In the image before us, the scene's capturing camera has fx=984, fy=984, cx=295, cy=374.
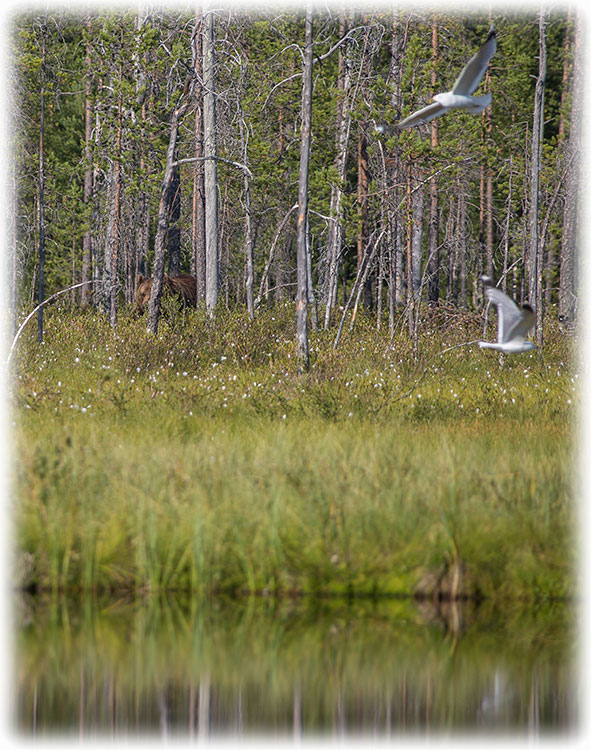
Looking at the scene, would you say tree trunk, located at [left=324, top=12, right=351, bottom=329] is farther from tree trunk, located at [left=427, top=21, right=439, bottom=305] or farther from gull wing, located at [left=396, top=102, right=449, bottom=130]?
gull wing, located at [left=396, top=102, right=449, bottom=130]

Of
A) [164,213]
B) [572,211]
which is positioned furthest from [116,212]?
[572,211]

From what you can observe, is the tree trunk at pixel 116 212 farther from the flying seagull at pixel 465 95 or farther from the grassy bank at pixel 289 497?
the flying seagull at pixel 465 95

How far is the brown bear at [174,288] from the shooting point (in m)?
18.2

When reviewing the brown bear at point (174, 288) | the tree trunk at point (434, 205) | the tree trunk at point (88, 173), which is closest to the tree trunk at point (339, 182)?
the tree trunk at point (434, 205)

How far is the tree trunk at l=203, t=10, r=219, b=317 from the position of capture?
15.6 metres

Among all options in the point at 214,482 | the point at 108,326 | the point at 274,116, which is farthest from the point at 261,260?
the point at 214,482

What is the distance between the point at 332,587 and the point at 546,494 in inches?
59.6

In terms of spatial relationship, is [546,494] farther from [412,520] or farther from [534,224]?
[534,224]

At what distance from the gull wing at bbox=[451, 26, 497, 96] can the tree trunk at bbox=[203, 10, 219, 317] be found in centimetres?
880

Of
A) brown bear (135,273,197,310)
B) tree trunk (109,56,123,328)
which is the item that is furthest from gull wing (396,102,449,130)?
brown bear (135,273,197,310)

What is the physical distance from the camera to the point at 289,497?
602cm

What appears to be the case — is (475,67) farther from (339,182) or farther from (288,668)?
(339,182)

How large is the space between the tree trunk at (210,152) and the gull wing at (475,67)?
28.9 ft

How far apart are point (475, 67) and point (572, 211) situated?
1485 cm
